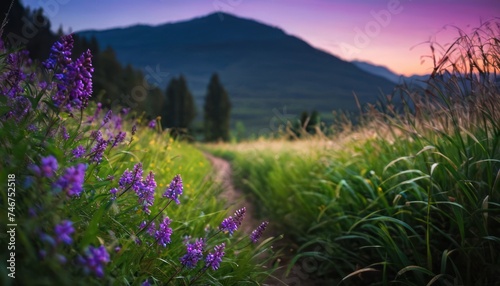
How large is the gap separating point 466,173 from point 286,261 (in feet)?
6.56

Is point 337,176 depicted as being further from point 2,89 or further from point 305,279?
point 2,89

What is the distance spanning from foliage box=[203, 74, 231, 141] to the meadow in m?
42.6

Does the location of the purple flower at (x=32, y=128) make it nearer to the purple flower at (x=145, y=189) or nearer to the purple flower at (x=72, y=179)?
the purple flower at (x=145, y=189)

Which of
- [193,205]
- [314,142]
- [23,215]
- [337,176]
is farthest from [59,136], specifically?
[314,142]

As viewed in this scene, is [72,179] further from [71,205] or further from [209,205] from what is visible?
[209,205]

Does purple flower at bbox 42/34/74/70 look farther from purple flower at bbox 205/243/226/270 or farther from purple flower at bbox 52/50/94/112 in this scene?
purple flower at bbox 205/243/226/270

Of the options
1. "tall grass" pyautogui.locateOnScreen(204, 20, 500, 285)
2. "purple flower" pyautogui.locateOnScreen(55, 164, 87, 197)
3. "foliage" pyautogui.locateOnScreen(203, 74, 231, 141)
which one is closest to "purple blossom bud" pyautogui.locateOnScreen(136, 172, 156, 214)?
"purple flower" pyautogui.locateOnScreen(55, 164, 87, 197)

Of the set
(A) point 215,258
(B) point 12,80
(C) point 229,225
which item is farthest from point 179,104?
(A) point 215,258

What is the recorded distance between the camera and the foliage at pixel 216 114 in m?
47.0

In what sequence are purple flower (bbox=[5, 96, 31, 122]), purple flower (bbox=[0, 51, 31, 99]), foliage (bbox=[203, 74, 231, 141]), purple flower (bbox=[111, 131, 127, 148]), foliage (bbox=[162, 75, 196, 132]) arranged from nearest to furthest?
purple flower (bbox=[5, 96, 31, 122]) < purple flower (bbox=[0, 51, 31, 99]) < purple flower (bbox=[111, 131, 127, 148]) < foliage (bbox=[203, 74, 231, 141]) < foliage (bbox=[162, 75, 196, 132])

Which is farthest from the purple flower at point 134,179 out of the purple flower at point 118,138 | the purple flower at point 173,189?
the purple flower at point 118,138

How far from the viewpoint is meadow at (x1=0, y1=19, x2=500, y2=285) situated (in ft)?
4.62

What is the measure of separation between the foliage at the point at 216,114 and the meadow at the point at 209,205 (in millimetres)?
42608

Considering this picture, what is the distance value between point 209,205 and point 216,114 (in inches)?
1728
